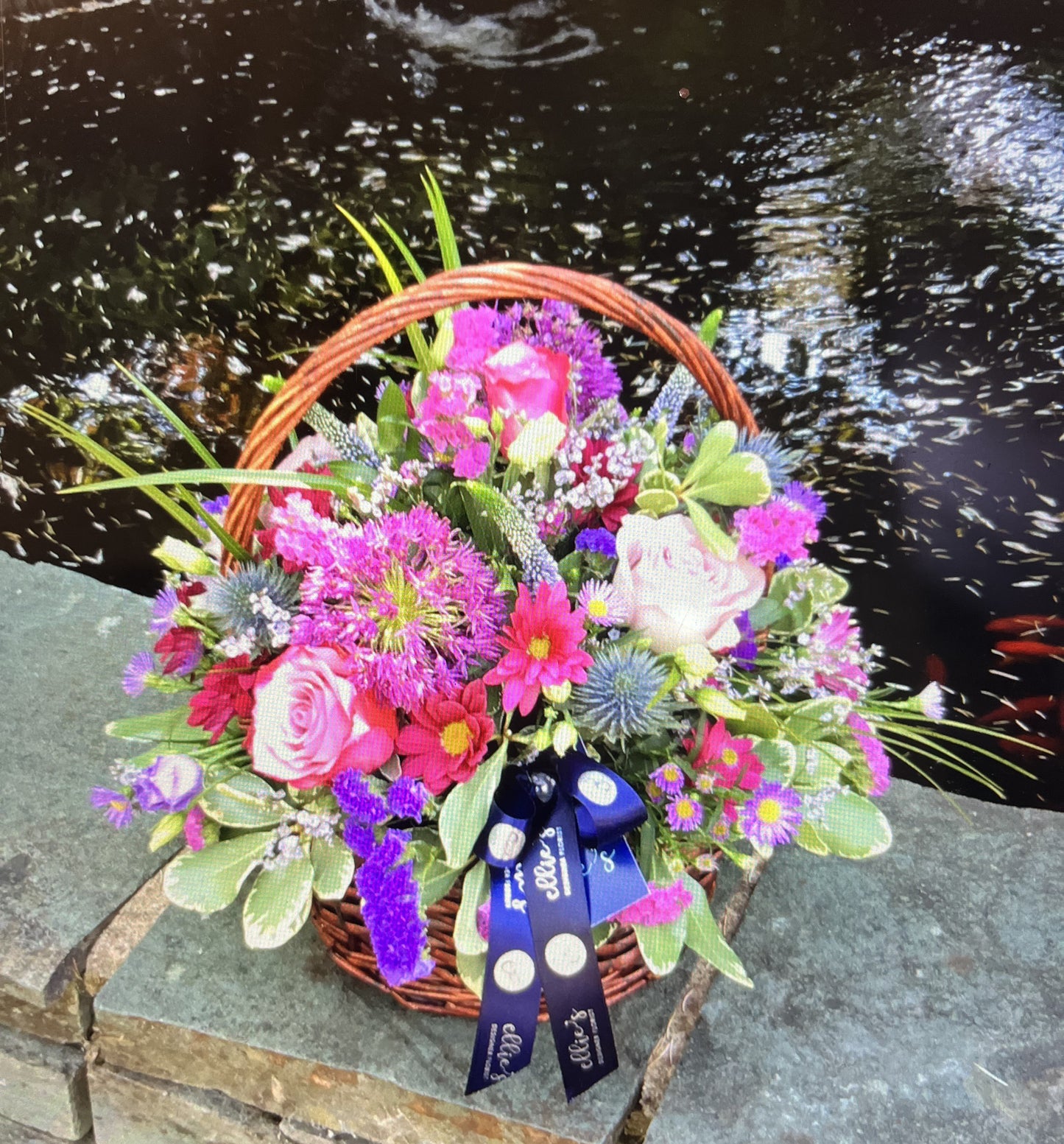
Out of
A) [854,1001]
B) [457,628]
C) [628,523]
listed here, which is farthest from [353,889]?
[854,1001]

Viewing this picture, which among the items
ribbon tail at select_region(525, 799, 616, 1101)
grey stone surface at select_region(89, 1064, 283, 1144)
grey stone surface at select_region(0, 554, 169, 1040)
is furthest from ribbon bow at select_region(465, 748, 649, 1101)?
grey stone surface at select_region(0, 554, 169, 1040)

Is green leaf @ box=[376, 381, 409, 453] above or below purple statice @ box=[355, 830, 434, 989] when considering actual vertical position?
above

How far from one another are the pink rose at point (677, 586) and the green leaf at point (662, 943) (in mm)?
207

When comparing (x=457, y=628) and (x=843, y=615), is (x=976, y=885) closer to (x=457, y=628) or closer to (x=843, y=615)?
(x=843, y=615)

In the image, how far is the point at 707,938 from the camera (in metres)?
0.61

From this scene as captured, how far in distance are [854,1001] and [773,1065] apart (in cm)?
10

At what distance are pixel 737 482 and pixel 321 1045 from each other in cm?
57

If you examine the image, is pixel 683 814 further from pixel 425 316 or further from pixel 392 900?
pixel 425 316

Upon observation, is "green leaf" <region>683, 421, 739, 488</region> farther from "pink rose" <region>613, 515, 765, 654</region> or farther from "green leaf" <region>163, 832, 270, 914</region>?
"green leaf" <region>163, 832, 270, 914</region>

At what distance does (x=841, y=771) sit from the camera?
2.11 ft

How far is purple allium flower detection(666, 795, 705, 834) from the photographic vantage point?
0.55 meters

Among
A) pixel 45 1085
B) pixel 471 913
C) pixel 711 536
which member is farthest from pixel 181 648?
pixel 45 1085

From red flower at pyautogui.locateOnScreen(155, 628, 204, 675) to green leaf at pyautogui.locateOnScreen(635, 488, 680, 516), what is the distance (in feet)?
1.07

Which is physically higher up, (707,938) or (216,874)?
(216,874)
